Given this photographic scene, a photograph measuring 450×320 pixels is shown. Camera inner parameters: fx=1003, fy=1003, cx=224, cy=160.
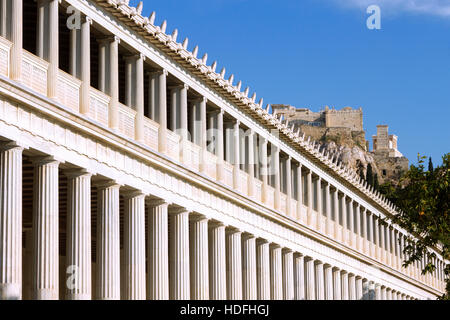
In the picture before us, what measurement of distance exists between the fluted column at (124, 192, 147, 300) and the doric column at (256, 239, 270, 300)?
14.0 meters

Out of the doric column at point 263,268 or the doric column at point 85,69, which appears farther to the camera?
the doric column at point 263,268

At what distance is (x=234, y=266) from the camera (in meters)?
43.1

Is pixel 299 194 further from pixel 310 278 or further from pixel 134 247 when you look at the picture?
pixel 134 247

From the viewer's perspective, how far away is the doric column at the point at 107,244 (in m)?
31.3

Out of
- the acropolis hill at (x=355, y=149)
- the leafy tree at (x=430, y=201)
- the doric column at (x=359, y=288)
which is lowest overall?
the doric column at (x=359, y=288)

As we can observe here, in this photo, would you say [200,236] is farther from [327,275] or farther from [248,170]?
[327,275]

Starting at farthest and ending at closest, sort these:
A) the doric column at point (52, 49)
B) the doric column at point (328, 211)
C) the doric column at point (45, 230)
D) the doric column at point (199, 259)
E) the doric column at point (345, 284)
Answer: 1. the doric column at point (345, 284)
2. the doric column at point (328, 211)
3. the doric column at point (199, 259)
4. the doric column at point (52, 49)
5. the doric column at point (45, 230)

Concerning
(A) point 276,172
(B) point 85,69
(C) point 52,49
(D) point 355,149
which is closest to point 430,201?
(A) point 276,172

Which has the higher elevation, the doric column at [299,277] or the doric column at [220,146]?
the doric column at [220,146]

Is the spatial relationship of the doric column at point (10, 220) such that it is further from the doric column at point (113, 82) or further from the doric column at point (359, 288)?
the doric column at point (359, 288)

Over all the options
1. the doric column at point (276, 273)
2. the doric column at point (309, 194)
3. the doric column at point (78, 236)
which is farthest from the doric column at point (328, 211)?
the doric column at point (78, 236)

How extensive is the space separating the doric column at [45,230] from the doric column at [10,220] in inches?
52.9

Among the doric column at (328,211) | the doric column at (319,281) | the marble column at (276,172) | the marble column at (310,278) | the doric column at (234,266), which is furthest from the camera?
the doric column at (328,211)

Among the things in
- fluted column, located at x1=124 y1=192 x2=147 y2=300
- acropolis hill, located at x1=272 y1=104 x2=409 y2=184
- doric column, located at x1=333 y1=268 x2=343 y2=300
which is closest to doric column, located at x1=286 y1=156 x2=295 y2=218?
doric column, located at x1=333 y1=268 x2=343 y2=300
